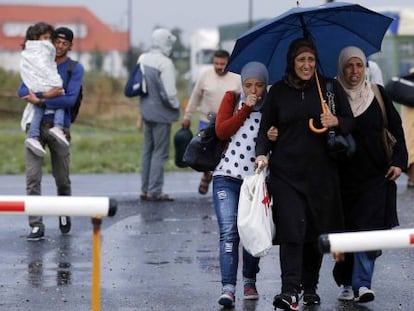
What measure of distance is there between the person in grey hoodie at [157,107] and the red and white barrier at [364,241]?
26.8ft

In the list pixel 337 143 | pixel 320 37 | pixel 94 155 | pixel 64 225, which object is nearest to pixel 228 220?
pixel 337 143

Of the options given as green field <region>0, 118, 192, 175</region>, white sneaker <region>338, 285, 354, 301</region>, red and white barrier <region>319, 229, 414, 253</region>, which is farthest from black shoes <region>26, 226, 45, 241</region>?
green field <region>0, 118, 192, 175</region>

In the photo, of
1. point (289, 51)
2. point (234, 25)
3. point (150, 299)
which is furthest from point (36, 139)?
point (234, 25)

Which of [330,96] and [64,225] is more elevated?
[330,96]

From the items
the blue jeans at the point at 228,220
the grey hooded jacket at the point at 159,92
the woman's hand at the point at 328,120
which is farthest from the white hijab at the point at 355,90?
the grey hooded jacket at the point at 159,92

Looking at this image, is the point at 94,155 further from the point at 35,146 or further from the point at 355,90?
the point at 355,90

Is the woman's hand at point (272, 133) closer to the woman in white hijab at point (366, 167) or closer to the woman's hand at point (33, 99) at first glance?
the woman in white hijab at point (366, 167)

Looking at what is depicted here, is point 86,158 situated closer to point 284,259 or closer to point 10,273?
point 10,273

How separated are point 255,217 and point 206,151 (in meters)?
0.71

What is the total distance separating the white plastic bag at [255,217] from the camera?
765 centimetres

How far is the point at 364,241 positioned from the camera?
224 inches

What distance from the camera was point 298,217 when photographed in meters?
7.70

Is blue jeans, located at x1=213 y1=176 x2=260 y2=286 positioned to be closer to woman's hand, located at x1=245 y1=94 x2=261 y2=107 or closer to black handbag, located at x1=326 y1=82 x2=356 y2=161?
woman's hand, located at x1=245 y1=94 x2=261 y2=107

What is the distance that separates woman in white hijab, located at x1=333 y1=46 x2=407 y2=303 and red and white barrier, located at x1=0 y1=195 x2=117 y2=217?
8.02 feet
